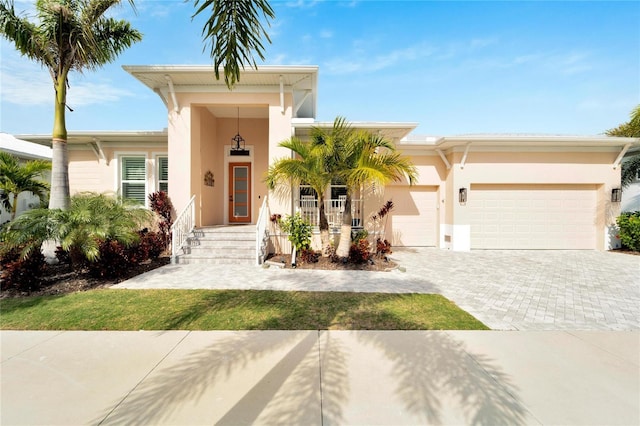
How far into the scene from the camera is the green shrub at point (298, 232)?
752 centimetres

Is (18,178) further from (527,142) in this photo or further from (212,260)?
(527,142)

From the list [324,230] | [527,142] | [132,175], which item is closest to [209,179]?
[132,175]

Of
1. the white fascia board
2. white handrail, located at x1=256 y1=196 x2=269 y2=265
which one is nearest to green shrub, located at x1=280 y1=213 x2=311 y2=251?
white handrail, located at x1=256 y1=196 x2=269 y2=265

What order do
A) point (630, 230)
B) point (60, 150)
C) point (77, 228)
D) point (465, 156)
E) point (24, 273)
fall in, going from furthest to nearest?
point (465, 156)
point (630, 230)
point (60, 150)
point (77, 228)
point (24, 273)

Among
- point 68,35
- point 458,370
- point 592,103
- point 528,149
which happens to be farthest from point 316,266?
point 592,103

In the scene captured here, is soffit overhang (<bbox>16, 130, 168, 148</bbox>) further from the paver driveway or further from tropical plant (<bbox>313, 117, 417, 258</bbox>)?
the paver driveway

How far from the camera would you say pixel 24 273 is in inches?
191

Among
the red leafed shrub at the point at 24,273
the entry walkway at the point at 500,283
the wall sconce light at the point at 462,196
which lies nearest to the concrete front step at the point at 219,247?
the entry walkway at the point at 500,283

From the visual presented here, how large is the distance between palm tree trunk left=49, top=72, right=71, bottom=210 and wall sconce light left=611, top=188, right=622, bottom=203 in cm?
1729

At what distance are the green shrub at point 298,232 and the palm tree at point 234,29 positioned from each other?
16.3 ft

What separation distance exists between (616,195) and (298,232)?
39.5 feet

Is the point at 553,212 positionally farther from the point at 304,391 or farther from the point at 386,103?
the point at 304,391

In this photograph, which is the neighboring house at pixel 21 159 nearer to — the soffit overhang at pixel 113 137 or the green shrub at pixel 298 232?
the soffit overhang at pixel 113 137

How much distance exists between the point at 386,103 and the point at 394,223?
5.31m
